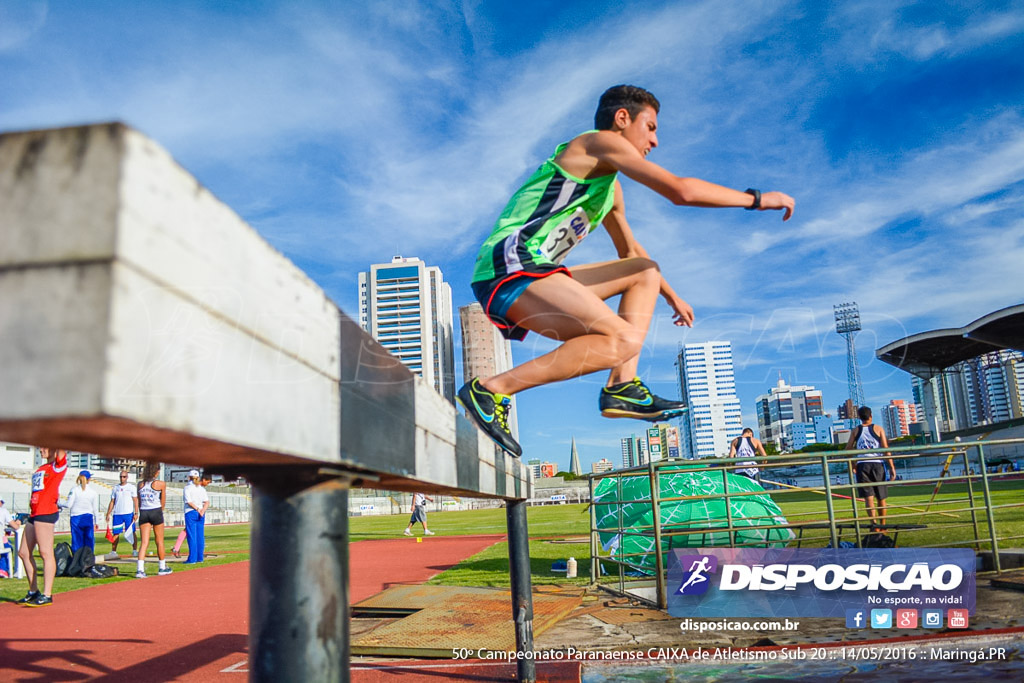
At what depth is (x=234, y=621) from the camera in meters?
7.41

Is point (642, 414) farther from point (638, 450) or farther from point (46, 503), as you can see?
point (638, 450)

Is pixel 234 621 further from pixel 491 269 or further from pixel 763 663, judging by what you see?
pixel 491 269

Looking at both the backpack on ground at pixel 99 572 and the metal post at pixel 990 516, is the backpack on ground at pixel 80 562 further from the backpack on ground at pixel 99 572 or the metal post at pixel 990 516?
the metal post at pixel 990 516

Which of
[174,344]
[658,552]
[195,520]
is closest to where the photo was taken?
[174,344]

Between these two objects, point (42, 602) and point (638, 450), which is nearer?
point (42, 602)

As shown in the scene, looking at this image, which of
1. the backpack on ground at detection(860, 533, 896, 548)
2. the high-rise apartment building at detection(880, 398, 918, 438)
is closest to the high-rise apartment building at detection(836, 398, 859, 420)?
the backpack on ground at detection(860, 533, 896, 548)

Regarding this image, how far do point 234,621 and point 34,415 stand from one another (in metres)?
7.85

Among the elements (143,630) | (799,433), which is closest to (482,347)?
(143,630)

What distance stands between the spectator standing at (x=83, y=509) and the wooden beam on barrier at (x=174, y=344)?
40.8 ft

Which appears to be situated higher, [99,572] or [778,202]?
[778,202]

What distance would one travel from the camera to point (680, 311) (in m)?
3.04

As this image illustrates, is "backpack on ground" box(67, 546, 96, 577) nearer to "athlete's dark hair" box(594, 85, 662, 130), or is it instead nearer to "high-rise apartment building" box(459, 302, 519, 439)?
"high-rise apartment building" box(459, 302, 519, 439)

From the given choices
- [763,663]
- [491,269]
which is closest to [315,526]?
[491,269]

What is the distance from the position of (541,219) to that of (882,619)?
480 cm
